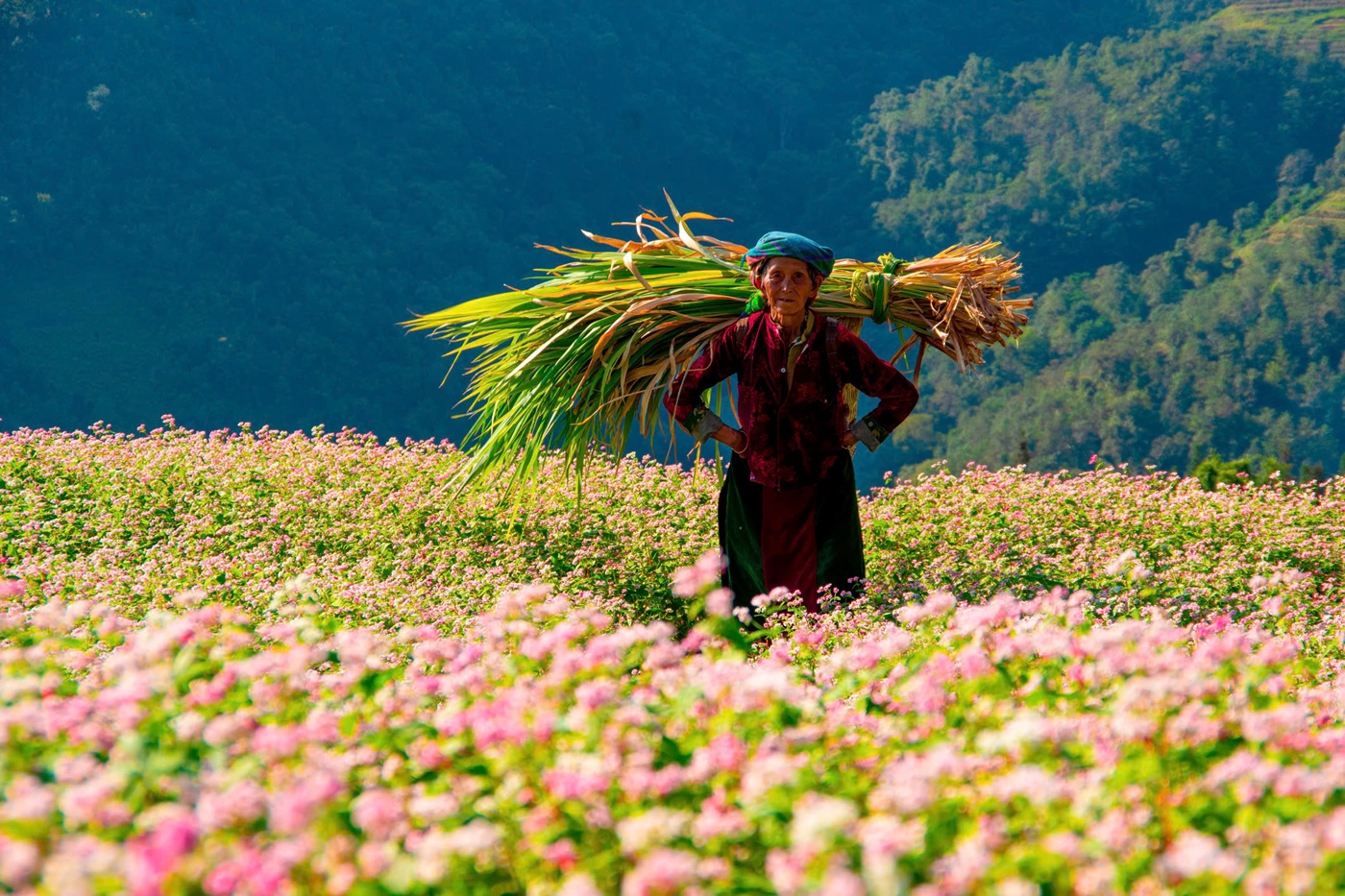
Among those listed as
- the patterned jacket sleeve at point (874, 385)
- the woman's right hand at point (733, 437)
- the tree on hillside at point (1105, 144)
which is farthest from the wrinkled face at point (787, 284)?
the tree on hillside at point (1105, 144)

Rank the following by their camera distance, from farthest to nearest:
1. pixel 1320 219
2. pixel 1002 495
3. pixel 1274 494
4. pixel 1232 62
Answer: pixel 1232 62 → pixel 1320 219 → pixel 1274 494 → pixel 1002 495

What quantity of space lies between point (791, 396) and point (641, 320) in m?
0.77

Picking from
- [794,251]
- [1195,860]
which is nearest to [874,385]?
[794,251]

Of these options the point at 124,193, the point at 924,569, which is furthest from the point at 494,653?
the point at 124,193

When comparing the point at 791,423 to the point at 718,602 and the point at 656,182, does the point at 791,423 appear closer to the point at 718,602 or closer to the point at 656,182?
the point at 718,602

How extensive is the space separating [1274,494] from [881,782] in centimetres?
643

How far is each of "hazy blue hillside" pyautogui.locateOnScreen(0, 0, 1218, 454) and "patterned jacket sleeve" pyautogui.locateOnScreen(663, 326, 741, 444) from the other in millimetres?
53582

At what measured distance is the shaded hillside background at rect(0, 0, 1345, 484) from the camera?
198 ft

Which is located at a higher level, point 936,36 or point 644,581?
point 936,36

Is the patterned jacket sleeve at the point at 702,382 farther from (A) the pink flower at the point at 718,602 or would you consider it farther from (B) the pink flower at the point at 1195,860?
(B) the pink flower at the point at 1195,860

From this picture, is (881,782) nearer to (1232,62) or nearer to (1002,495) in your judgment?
(1002,495)

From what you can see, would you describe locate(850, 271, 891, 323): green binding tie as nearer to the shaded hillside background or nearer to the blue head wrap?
the blue head wrap

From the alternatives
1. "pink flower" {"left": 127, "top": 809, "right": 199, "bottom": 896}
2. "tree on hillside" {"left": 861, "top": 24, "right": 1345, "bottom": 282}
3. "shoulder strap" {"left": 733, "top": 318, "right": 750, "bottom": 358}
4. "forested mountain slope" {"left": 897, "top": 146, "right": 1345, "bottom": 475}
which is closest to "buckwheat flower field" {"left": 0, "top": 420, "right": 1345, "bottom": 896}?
"pink flower" {"left": 127, "top": 809, "right": 199, "bottom": 896}

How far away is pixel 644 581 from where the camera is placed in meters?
6.15
